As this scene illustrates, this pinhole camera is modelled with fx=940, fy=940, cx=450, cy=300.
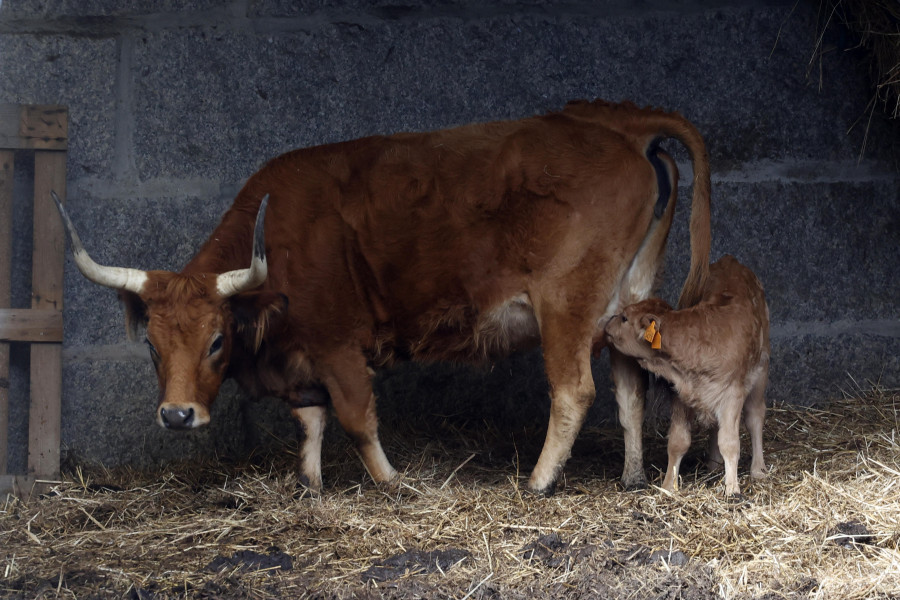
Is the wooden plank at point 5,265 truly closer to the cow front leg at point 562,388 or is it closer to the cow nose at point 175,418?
the cow nose at point 175,418

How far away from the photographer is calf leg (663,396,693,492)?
4398mm

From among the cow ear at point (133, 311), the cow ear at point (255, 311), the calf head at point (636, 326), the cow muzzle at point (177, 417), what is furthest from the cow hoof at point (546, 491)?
the cow ear at point (133, 311)

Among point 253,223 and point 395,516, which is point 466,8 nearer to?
point 253,223

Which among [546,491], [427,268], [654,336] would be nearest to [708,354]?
[654,336]

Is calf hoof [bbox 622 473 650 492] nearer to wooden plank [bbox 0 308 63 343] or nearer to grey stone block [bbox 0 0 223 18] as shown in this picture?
wooden plank [bbox 0 308 63 343]

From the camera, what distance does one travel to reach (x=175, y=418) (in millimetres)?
4152

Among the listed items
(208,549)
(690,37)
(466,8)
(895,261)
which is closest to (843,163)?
(895,261)

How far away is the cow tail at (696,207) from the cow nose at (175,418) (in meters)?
2.39

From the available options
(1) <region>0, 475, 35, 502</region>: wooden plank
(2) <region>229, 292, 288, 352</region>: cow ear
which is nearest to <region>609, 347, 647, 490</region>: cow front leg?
(2) <region>229, 292, 288, 352</region>: cow ear

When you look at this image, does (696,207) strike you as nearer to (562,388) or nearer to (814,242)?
(562,388)

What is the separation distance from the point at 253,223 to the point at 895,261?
3.79 m

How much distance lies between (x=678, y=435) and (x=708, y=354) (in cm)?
46

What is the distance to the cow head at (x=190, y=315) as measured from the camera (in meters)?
4.23

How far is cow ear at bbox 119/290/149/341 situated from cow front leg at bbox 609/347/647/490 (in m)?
2.29
